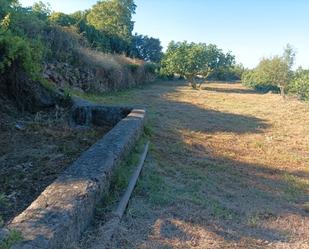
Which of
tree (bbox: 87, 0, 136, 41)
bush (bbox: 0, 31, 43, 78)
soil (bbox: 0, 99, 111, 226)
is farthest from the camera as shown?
tree (bbox: 87, 0, 136, 41)

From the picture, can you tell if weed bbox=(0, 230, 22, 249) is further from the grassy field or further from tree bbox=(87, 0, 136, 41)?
tree bbox=(87, 0, 136, 41)

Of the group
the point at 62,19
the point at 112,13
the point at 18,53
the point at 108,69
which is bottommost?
the point at 108,69

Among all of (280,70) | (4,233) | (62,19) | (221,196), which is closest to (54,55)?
(62,19)

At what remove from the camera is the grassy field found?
382 centimetres

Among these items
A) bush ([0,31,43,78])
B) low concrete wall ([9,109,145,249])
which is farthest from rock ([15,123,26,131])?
low concrete wall ([9,109,145,249])

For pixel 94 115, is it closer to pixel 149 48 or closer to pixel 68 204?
pixel 68 204

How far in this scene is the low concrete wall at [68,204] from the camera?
257 centimetres

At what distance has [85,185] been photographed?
3.52m

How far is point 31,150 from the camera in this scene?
5.67 meters

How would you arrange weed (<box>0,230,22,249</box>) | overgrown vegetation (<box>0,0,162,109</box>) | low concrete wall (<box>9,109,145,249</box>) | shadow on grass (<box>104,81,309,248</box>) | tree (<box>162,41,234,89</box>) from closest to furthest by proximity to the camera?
weed (<box>0,230,22,249</box>) → low concrete wall (<box>9,109,145,249</box>) → shadow on grass (<box>104,81,309,248</box>) → overgrown vegetation (<box>0,0,162,109</box>) → tree (<box>162,41,234,89</box>)

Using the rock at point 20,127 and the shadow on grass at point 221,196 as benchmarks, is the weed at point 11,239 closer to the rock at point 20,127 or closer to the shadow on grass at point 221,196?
the shadow on grass at point 221,196

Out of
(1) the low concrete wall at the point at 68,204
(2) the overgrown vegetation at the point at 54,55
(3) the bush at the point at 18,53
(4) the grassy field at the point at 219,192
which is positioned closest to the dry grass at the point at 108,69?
A: (2) the overgrown vegetation at the point at 54,55

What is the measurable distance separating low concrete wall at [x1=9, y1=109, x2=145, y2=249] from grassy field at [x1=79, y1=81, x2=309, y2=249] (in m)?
0.41

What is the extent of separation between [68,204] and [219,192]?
2970 mm
